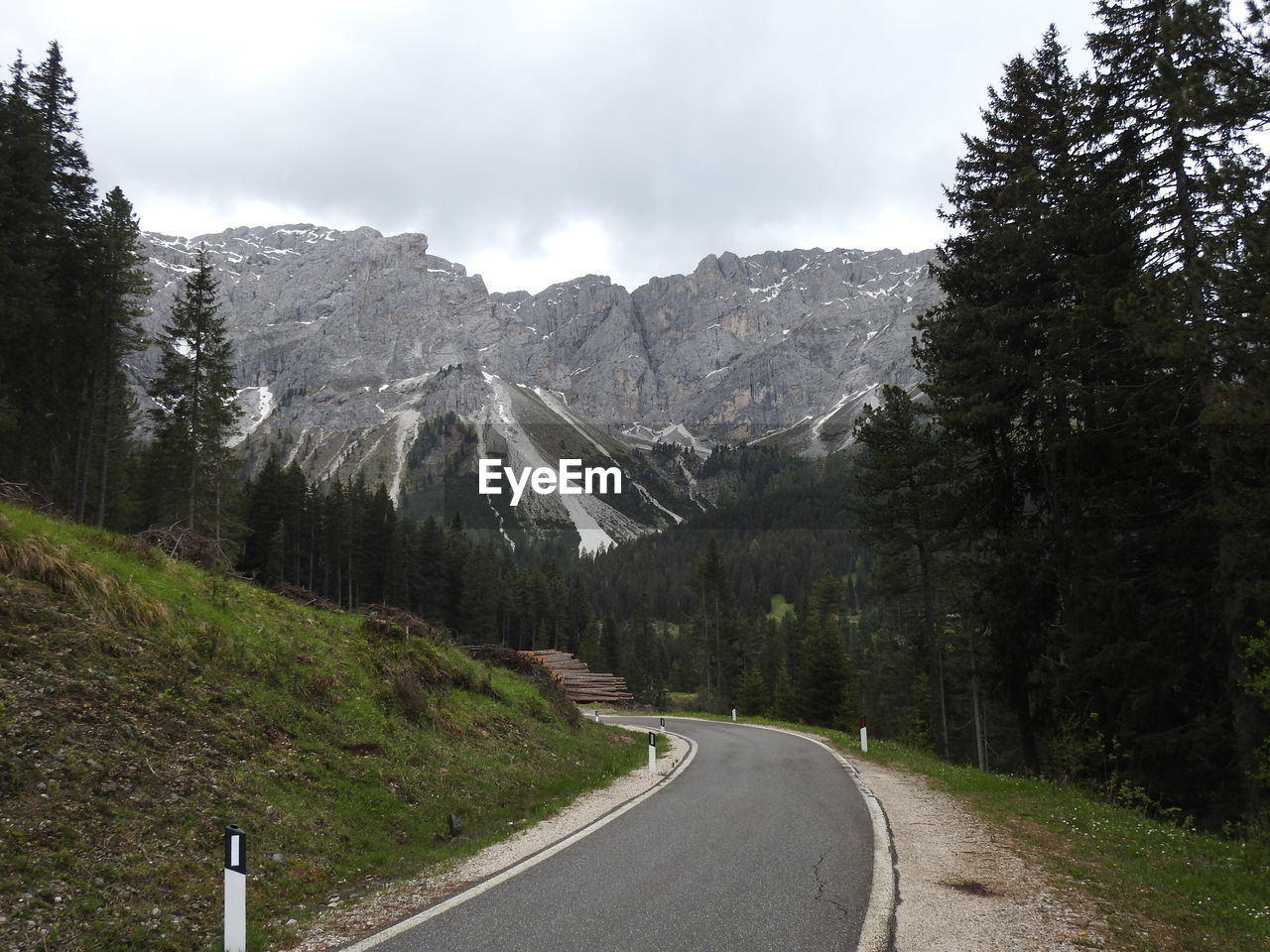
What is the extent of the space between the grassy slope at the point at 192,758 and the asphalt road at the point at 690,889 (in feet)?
5.32

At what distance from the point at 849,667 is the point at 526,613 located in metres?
42.5

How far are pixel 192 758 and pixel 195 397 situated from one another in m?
36.6

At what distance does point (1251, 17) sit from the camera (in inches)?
424

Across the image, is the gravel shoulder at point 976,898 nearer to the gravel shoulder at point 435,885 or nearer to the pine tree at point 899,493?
the gravel shoulder at point 435,885

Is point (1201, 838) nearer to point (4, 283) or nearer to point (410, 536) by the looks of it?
point (4, 283)

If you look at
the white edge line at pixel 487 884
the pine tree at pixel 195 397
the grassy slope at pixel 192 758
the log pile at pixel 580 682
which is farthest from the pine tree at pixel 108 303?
the white edge line at pixel 487 884

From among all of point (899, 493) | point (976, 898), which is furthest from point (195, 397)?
point (976, 898)

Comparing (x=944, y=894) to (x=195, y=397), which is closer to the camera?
(x=944, y=894)

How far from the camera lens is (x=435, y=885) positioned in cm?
751

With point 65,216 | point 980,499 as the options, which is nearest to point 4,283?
point 65,216

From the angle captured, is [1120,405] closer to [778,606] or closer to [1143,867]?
[1143,867]

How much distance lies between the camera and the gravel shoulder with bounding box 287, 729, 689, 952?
6094mm

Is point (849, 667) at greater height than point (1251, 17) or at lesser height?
lesser

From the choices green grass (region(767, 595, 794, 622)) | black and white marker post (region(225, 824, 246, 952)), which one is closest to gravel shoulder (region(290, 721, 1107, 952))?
black and white marker post (region(225, 824, 246, 952))
